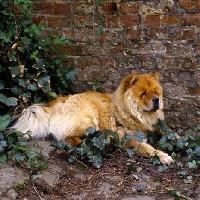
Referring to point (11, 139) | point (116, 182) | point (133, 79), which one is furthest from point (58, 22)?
point (116, 182)

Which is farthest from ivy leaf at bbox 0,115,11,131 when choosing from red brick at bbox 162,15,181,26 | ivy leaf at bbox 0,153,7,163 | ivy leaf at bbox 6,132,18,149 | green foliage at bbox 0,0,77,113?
red brick at bbox 162,15,181,26

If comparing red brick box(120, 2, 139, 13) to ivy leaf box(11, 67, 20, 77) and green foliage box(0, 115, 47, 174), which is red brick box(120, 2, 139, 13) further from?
green foliage box(0, 115, 47, 174)

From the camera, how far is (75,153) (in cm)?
473

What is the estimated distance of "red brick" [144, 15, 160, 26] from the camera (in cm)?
552

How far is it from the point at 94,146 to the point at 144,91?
3.19 feet

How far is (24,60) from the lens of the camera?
5.52m

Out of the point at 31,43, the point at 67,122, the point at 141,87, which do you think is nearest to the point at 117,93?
the point at 141,87

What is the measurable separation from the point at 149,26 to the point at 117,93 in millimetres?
927

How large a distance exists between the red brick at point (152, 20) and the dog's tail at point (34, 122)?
1.66 m

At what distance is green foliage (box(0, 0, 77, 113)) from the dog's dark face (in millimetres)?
855

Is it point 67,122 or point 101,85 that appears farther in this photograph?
point 101,85

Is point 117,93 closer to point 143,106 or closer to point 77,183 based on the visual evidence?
point 143,106

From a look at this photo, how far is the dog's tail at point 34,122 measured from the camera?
5020mm

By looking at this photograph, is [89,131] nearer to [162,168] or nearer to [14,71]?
[162,168]
